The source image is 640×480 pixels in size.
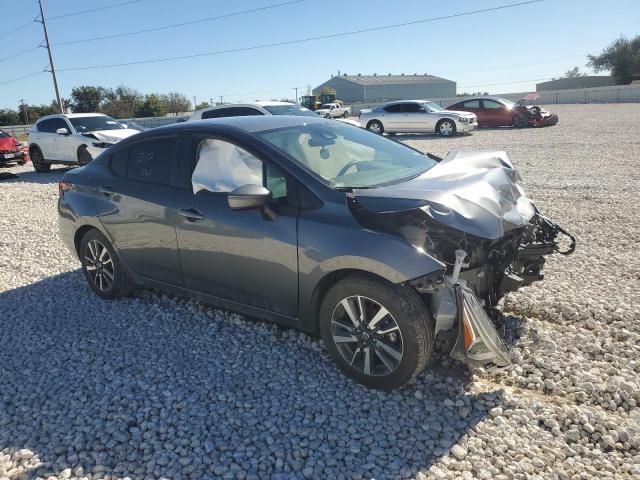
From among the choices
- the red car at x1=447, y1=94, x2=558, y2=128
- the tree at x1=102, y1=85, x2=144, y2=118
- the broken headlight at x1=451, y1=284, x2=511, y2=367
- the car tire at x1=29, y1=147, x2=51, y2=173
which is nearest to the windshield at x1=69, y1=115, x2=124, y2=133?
the car tire at x1=29, y1=147, x2=51, y2=173

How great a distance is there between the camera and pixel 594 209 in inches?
303

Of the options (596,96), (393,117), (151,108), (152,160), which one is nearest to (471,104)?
(393,117)

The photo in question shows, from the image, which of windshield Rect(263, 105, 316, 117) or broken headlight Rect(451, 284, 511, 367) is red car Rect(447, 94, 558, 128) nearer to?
windshield Rect(263, 105, 316, 117)

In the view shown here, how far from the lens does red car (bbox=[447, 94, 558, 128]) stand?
2361 cm

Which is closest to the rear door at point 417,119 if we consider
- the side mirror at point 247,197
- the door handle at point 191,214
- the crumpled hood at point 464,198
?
the crumpled hood at point 464,198

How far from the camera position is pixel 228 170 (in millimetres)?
4062

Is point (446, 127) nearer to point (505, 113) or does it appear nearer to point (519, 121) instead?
point (505, 113)

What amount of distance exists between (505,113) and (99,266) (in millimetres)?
22967

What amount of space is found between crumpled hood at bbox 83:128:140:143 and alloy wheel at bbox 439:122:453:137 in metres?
13.1

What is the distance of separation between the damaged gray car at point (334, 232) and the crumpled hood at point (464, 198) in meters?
0.01

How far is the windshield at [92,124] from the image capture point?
14875mm

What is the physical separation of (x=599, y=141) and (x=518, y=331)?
14493mm

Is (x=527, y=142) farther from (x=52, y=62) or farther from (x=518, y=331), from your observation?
(x=52, y=62)

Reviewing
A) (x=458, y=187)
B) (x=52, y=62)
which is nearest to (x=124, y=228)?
(x=458, y=187)
